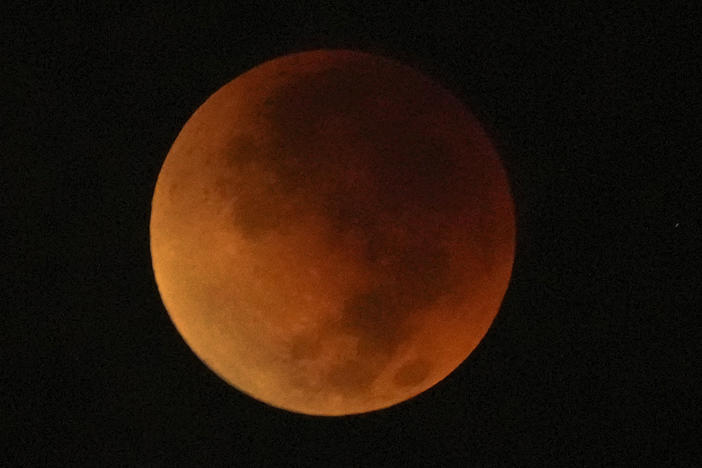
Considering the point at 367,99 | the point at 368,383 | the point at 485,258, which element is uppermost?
the point at 367,99

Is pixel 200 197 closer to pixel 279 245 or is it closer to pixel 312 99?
pixel 279 245

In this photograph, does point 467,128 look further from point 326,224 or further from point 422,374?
point 422,374

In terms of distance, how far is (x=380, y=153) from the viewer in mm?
4043

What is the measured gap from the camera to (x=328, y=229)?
13.1ft

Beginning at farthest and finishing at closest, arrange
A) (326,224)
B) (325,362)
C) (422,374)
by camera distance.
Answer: (422,374)
(325,362)
(326,224)

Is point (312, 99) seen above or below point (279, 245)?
above

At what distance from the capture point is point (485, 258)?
4.34 metres

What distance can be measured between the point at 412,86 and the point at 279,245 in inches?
52.9

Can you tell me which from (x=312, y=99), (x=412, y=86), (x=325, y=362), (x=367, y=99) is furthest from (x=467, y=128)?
(x=325, y=362)

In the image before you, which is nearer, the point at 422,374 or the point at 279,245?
the point at 279,245

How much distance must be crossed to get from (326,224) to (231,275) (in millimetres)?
642

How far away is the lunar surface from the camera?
13.2ft

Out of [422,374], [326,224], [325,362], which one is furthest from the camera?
[422,374]

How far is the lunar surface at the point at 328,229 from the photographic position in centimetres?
402
